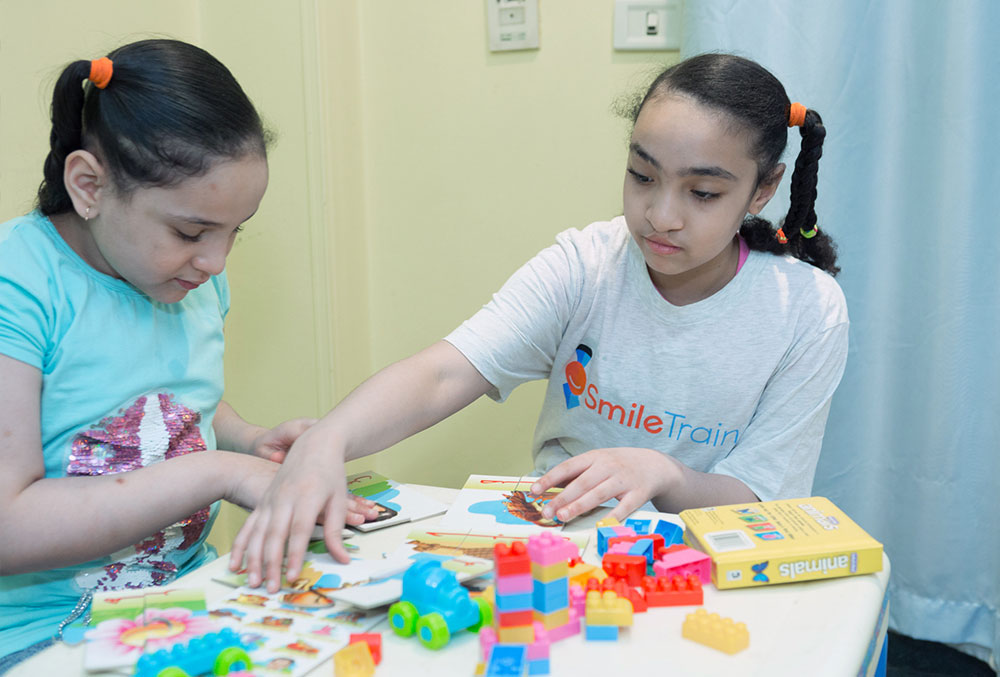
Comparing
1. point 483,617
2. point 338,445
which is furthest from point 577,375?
point 483,617

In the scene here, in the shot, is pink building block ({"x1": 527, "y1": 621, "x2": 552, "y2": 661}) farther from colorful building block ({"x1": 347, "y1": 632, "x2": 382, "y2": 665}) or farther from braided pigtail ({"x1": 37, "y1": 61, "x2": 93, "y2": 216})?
braided pigtail ({"x1": 37, "y1": 61, "x2": 93, "y2": 216})

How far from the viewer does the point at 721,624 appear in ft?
1.92

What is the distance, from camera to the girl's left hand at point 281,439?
38.2 inches

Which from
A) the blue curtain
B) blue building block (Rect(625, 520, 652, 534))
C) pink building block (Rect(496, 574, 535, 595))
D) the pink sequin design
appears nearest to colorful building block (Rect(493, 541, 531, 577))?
pink building block (Rect(496, 574, 535, 595))

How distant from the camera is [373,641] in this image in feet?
1.89

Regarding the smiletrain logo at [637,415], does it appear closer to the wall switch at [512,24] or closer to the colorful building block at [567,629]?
the colorful building block at [567,629]

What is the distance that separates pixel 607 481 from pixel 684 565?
0.17 m

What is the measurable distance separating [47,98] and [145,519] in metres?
0.79

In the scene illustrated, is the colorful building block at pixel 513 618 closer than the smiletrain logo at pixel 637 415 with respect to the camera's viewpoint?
Yes

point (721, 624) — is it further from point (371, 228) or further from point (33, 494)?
point (371, 228)

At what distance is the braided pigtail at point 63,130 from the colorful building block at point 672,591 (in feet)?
2.28

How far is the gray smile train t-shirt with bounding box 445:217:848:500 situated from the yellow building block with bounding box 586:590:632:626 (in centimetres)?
42

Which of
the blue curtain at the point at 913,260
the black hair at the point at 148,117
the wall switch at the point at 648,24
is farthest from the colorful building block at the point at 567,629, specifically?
the wall switch at the point at 648,24

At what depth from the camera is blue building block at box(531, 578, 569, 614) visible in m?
0.58
